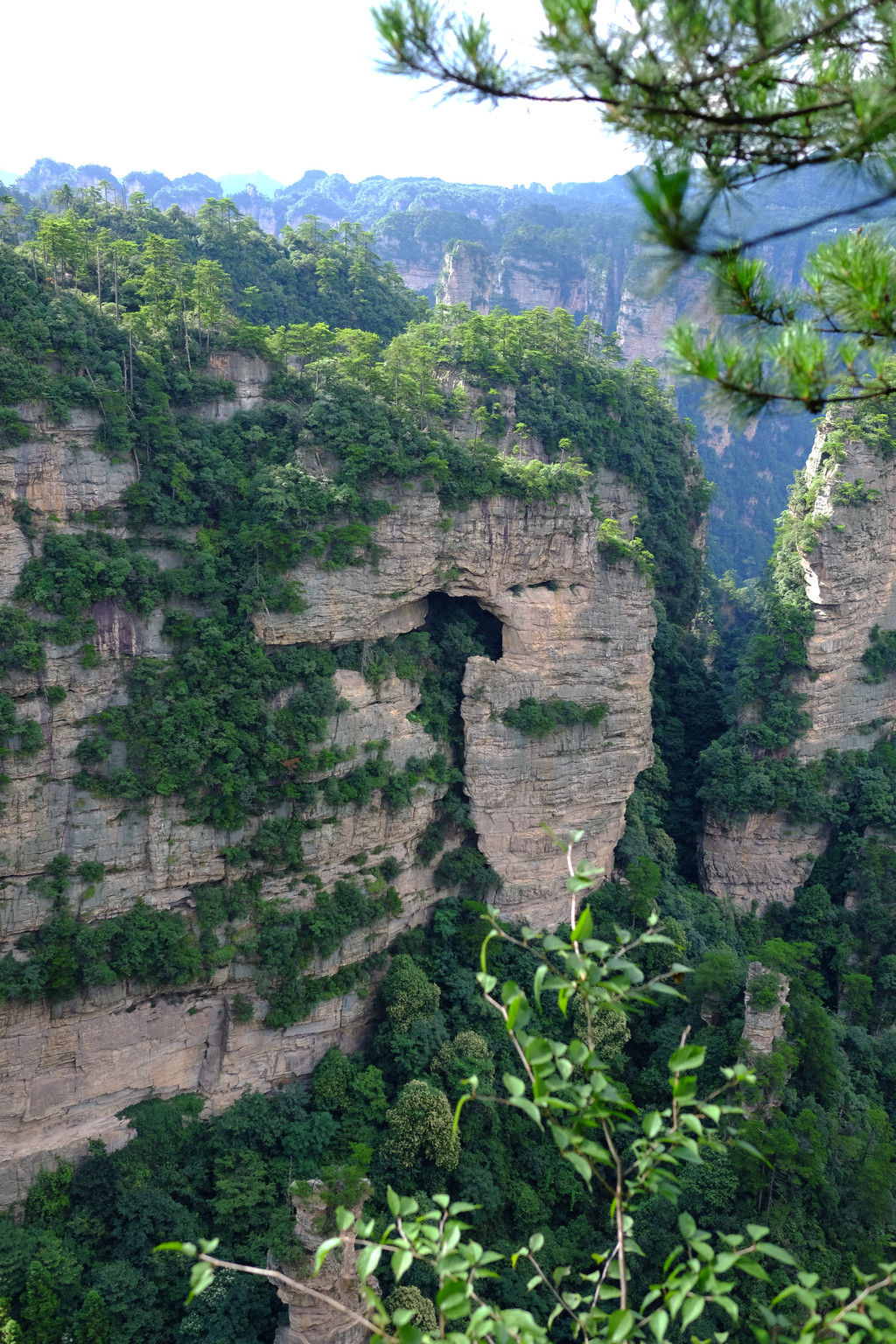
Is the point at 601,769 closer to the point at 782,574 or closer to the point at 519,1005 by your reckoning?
the point at 782,574

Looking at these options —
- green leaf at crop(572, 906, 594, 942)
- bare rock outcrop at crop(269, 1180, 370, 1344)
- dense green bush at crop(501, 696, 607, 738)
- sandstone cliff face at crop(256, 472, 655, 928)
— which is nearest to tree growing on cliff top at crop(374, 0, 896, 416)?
green leaf at crop(572, 906, 594, 942)

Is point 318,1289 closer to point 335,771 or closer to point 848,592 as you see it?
point 335,771

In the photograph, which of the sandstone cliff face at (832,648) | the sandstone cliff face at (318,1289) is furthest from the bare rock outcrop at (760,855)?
the sandstone cliff face at (318,1289)

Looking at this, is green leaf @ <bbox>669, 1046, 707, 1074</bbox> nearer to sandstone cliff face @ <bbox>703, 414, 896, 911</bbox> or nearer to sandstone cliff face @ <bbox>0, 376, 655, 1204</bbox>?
sandstone cliff face @ <bbox>0, 376, 655, 1204</bbox>

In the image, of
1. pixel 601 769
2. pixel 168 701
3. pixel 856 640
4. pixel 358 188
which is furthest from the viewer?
pixel 358 188

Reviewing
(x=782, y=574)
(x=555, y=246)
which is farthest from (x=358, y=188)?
(x=782, y=574)

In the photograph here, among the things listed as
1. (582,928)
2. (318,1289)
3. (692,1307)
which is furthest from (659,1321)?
(318,1289)

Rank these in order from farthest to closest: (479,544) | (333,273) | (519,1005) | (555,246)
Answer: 1. (555,246)
2. (333,273)
3. (479,544)
4. (519,1005)
